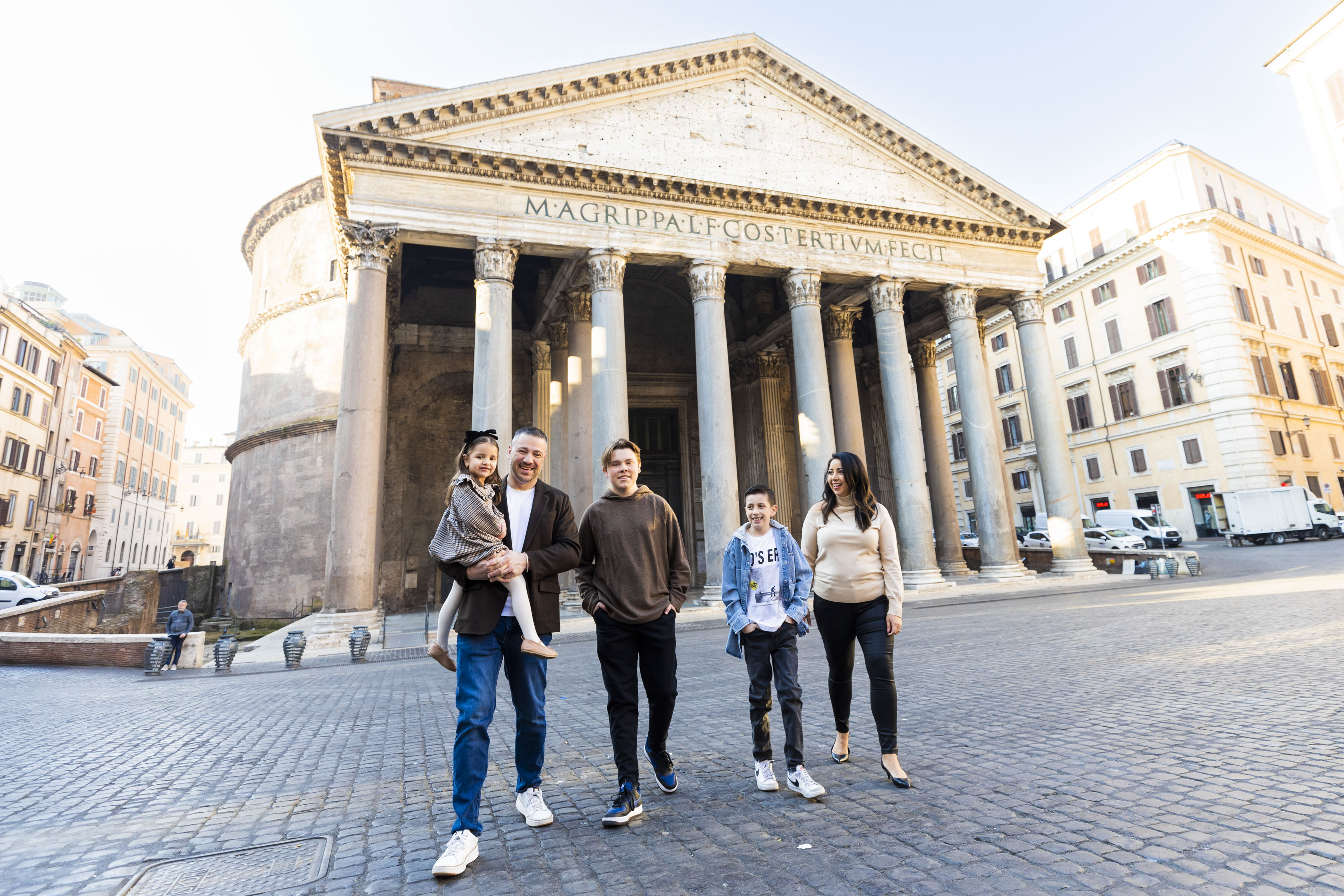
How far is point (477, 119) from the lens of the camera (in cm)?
1530

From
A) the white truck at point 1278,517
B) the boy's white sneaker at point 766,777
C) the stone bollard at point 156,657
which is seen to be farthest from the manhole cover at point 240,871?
the white truck at point 1278,517

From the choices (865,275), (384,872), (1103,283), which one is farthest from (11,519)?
(1103,283)

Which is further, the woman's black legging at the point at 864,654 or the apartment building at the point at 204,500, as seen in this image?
the apartment building at the point at 204,500

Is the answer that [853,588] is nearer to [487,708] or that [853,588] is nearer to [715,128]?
[487,708]

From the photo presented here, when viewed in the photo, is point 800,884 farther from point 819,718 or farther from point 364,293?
point 364,293

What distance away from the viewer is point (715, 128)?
58.2 ft

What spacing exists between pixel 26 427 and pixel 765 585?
1851 inches

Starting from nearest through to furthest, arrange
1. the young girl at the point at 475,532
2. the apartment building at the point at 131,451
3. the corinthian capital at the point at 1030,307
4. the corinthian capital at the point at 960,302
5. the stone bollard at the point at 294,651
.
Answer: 1. the young girl at the point at 475,532
2. the stone bollard at the point at 294,651
3. the corinthian capital at the point at 960,302
4. the corinthian capital at the point at 1030,307
5. the apartment building at the point at 131,451

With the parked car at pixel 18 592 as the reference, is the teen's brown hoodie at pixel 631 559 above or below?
below

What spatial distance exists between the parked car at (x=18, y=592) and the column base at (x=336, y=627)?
1356cm

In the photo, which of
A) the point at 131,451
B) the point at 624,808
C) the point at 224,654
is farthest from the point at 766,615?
the point at 131,451

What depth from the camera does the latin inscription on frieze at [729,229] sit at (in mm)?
15812

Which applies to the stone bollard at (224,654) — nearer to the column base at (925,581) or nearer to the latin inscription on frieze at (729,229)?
the latin inscription on frieze at (729,229)

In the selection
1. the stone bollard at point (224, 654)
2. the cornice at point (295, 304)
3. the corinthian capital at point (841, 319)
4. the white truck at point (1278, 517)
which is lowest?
the stone bollard at point (224, 654)
